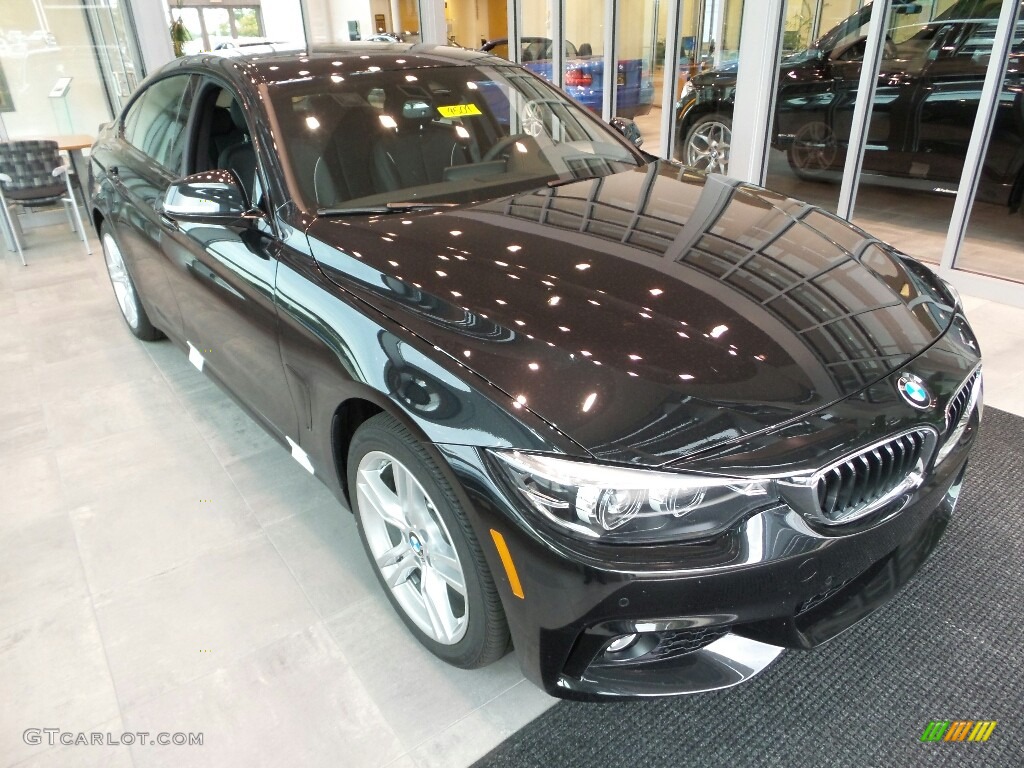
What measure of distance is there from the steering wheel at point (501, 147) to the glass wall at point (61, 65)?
506 cm

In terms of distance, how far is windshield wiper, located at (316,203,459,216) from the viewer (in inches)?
68.3

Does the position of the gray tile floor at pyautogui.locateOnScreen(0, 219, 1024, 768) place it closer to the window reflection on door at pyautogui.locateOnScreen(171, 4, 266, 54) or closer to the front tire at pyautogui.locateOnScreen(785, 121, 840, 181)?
the front tire at pyautogui.locateOnScreen(785, 121, 840, 181)

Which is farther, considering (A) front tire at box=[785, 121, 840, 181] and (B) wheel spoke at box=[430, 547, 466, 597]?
(A) front tire at box=[785, 121, 840, 181]

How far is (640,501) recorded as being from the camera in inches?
43.1

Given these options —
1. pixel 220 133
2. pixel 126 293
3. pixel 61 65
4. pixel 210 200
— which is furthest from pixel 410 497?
pixel 61 65

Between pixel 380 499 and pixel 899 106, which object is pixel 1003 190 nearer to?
pixel 899 106

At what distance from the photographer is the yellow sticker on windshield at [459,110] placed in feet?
6.94

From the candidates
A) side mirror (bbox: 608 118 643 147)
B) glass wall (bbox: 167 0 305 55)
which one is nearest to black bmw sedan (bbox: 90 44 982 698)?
side mirror (bbox: 608 118 643 147)

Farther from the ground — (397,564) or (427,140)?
(427,140)

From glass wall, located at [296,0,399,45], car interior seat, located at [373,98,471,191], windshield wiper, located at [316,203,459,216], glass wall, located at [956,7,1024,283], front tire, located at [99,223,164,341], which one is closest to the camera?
windshield wiper, located at [316,203,459,216]

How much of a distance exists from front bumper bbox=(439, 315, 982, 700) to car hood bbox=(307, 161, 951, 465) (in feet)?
0.34

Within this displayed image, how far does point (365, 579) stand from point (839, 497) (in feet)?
3.98

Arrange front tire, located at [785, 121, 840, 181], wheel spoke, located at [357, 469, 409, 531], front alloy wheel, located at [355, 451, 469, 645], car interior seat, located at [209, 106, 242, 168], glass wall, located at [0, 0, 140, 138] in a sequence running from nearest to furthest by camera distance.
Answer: front alloy wheel, located at [355, 451, 469, 645] → wheel spoke, located at [357, 469, 409, 531] → car interior seat, located at [209, 106, 242, 168] → front tire, located at [785, 121, 840, 181] → glass wall, located at [0, 0, 140, 138]

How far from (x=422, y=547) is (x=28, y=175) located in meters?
4.79
